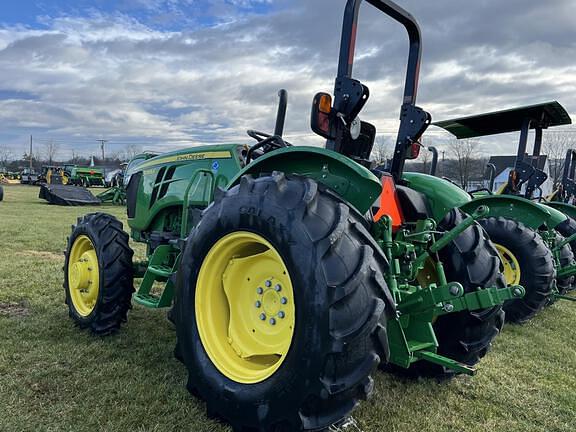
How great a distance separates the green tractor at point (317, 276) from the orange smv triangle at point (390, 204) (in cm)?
2

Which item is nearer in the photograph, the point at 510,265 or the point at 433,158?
the point at 510,265

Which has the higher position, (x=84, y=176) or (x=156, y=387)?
(x=156, y=387)

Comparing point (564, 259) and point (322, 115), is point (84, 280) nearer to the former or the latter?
point (322, 115)

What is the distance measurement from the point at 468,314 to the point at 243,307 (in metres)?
1.50

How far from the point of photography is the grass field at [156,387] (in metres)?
2.71

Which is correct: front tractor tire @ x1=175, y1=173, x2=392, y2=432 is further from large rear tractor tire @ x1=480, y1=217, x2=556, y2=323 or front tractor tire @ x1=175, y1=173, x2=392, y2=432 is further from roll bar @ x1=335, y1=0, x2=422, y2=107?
large rear tractor tire @ x1=480, y1=217, x2=556, y2=323

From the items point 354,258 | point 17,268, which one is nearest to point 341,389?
Answer: point 354,258

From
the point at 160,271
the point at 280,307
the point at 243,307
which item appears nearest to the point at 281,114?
the point at 160,271

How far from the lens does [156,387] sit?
10.1 feet

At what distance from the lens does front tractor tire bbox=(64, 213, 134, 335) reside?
395cm

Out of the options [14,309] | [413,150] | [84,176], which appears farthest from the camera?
[84,176]

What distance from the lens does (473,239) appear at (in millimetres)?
3334

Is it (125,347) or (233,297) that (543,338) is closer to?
(233,297)

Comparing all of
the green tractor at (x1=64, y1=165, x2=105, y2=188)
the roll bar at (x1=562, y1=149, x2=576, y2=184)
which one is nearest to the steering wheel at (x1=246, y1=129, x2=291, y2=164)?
the roll bar at (x1=562, y1=149, x2=576, y2=184)
